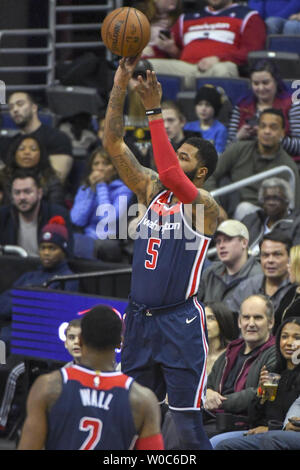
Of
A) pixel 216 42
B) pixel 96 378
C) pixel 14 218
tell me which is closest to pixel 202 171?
pixel 96 378

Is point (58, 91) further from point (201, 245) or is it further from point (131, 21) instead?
point (201, 245)

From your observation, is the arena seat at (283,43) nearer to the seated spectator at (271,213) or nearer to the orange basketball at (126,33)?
the seated spectator at (271,213)

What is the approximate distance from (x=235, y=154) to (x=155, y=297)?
409 cm

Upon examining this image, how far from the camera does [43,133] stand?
11000 mm

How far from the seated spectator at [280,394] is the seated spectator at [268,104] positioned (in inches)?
131

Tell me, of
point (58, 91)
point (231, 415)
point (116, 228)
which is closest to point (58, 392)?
point (231, 415)

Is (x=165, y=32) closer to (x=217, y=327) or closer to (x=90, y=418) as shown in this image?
(x=217, y=327)

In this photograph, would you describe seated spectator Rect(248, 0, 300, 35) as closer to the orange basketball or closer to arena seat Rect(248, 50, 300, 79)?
arena seat Rect(248, 50, 300, 79)

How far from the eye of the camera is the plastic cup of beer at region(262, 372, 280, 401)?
22.6ft

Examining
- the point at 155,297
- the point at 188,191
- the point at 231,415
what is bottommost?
the point at 231,415

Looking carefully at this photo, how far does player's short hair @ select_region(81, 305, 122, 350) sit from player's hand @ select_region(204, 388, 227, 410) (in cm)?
277

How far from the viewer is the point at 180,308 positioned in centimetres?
602

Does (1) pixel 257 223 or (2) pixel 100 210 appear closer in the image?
(1) pixel 257 223

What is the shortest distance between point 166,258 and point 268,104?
462 cm
